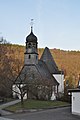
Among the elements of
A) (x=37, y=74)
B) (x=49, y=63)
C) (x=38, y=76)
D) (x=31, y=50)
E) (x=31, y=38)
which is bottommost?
(x=38, y=76)

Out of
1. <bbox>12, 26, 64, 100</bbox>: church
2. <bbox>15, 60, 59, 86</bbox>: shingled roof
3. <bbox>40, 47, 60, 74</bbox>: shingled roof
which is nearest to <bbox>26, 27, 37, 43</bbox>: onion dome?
<bbox>12, 26, 64, 100</bbox>: church

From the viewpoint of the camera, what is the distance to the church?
53528 mm

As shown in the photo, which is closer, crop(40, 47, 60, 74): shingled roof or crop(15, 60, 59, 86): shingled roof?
crop(15, 60, 59, 86): shingled roof

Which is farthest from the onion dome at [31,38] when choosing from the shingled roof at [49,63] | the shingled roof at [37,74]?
the shingled roof at [49,63]

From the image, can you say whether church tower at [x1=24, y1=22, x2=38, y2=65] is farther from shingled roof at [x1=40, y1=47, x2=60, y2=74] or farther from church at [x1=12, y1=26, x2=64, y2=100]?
shingled roof at [x1=40, y1=47, x2=60, y2=74]

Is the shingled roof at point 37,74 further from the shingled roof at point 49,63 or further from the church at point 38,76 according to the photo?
the shingled roof at point 49,63

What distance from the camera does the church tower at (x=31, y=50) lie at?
63344 mm

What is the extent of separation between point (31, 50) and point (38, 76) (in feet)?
23.3

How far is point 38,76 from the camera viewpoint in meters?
58.9

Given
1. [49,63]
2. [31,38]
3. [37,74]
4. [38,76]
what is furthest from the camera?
[49,63]

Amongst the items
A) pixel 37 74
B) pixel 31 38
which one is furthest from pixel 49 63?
pixel 37 74

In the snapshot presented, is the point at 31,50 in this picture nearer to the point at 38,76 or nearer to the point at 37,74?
the point at 37,74

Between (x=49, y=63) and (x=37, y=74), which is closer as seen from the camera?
(x=37, y=74)

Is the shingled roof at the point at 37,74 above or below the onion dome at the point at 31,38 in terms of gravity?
below
